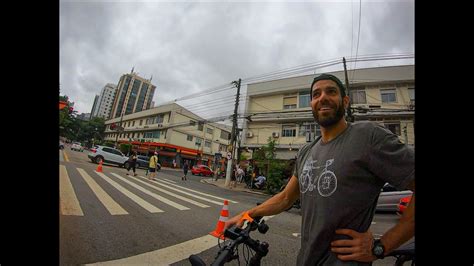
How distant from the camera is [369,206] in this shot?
0.96 meters

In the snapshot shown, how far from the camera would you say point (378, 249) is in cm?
83

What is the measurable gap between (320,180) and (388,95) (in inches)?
705

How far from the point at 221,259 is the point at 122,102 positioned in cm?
5196

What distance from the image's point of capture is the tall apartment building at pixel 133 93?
4475cm

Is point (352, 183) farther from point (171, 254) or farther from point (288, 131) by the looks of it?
point (288, 131)

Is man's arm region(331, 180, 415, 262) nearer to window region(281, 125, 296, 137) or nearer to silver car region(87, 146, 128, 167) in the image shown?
window region(281, 125, 296, 137)

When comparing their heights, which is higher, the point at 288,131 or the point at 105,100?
the point at 105,100

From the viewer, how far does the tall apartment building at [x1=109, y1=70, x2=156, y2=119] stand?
44.8m

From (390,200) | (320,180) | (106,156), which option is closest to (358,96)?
(390,200)

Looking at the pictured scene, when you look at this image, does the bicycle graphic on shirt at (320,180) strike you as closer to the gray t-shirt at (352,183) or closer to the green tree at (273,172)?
the gray t-shirt at (352,183)
